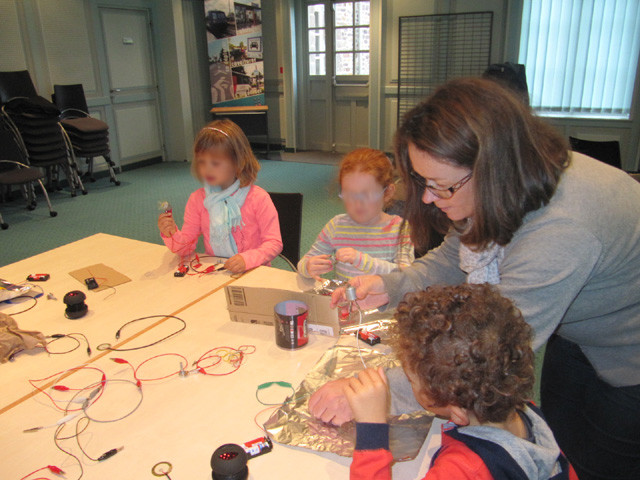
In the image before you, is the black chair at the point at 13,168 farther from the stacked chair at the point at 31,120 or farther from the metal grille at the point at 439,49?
the metal grille at the point at 439,49

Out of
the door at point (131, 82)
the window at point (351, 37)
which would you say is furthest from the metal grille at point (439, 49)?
the door at point (131, 82)

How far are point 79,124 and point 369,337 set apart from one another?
494 cm

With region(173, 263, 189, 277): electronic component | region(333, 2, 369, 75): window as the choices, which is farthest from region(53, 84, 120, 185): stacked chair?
region(173, 263, 189, 277): electronic component

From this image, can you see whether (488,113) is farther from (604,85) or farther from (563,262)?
(604,85)

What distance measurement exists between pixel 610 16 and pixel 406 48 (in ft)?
7.26

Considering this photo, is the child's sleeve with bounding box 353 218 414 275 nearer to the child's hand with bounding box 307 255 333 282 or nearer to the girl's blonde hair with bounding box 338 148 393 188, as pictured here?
the child's hand with bounding box 307 255 333 282

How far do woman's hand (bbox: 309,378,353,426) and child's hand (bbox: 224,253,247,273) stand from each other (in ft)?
2.82

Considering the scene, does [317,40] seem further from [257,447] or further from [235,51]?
[257,447]

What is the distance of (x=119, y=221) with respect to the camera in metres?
4.54

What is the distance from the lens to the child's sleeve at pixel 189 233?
2.00 meters

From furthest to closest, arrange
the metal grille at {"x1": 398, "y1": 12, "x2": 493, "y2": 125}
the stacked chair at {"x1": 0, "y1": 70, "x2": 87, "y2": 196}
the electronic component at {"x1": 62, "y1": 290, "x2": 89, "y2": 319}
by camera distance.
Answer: the metal grille at {"x1": 398, "y1": 12, "x2": 493, "y2": 125}, the stacked chair at {"x1": 0, "y1": 70, "x2": 87, "y2": 196}, the electronic component at {"x1": 62, "y1": 290, "x2": 89, "y2": 319}

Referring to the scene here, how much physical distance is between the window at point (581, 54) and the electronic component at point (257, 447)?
5250 millimetres

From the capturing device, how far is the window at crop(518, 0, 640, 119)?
16.1 feet

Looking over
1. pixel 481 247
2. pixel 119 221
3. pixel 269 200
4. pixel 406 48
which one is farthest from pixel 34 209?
pixel 481 247
